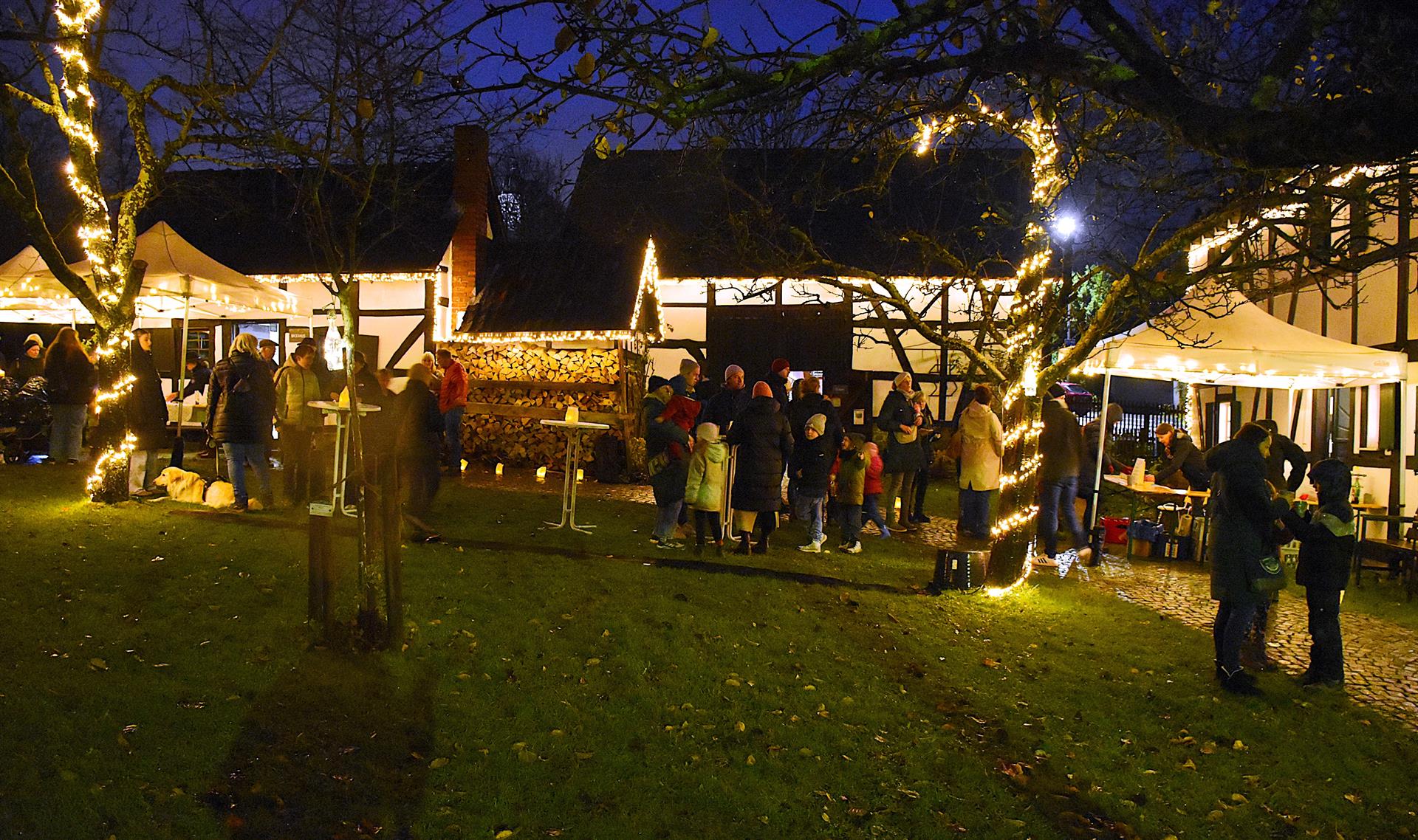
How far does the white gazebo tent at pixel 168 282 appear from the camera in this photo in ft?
35.5

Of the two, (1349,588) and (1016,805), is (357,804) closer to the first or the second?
(1016,805)

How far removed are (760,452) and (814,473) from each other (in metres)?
0.88

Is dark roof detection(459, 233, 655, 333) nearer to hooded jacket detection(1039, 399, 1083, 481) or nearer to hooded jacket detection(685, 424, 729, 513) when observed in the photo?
hooded jacket detection(685, 424, 729, 513)

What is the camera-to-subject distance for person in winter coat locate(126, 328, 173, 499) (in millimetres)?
9328

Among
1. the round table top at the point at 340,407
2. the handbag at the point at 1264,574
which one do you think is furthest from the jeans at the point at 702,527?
the handbag at the point at 1264,574

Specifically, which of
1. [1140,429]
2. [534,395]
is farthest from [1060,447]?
[1140,429]

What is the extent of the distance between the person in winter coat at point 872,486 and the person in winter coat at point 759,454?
3.88 feet

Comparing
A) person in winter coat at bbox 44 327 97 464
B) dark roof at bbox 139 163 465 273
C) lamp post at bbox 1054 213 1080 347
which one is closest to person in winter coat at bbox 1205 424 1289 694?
lamp post at bbox 1054 213 1080 347

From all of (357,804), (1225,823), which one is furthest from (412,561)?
(1225,823)

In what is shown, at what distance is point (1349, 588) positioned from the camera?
9.61 meters

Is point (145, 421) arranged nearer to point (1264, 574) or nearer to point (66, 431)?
point (66, 431)

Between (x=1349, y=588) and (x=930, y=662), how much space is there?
5.96 metres

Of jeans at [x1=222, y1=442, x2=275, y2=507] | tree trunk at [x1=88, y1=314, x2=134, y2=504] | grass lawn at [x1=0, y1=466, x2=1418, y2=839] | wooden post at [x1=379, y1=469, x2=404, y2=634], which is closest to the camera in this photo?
grass lawn at [x1=0, y1=466, x2=1418, y2=839]

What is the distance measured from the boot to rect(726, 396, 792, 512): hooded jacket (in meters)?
3.86
